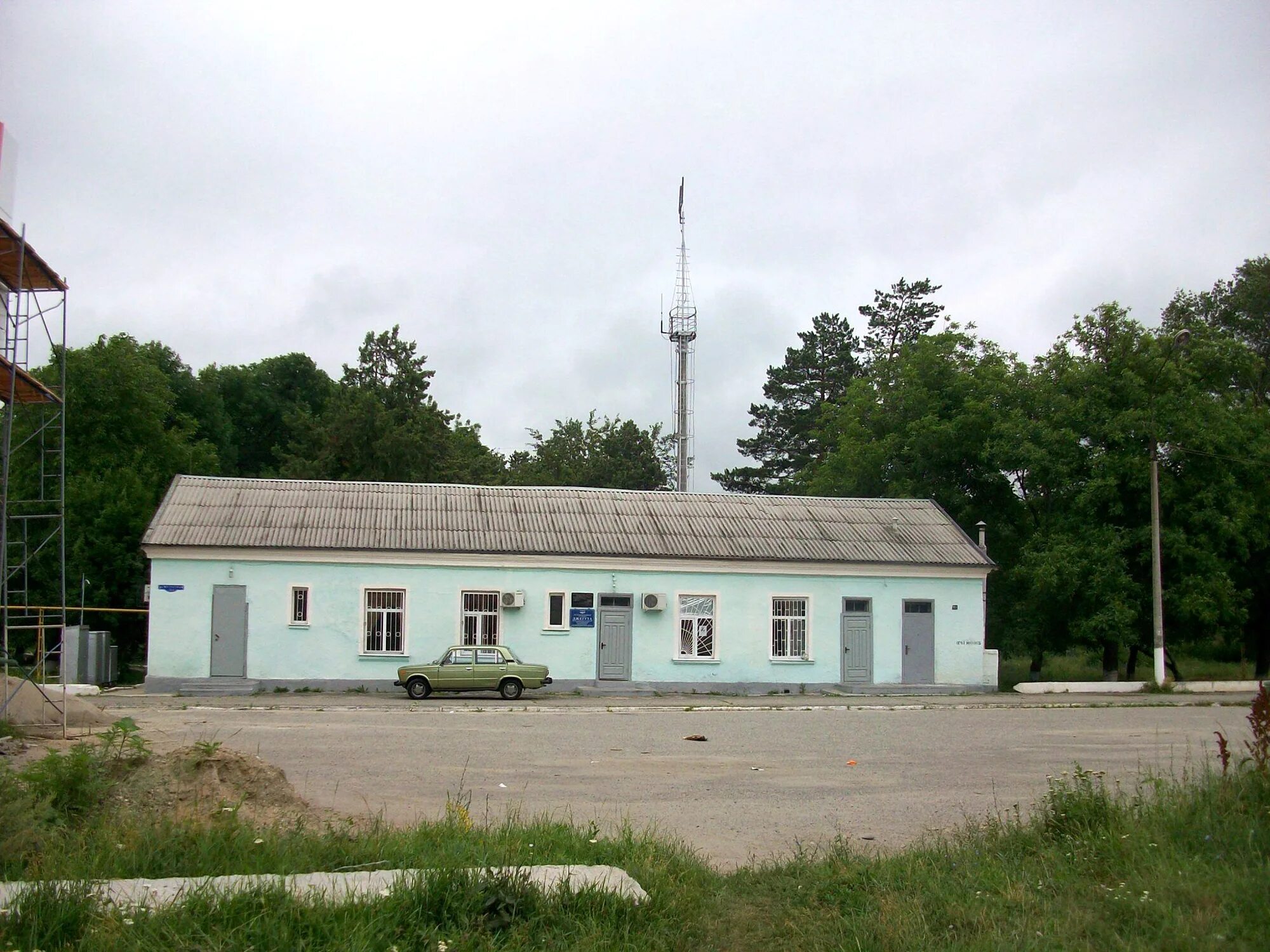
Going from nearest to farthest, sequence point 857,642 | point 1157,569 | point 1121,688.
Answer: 1. point 1157,569
2. point 1121,688
3. point 857,642

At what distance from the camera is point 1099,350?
115 ft

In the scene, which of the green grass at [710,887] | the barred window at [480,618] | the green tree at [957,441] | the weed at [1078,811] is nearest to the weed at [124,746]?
the green grass at [710,887]

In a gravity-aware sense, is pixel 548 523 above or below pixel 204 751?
above

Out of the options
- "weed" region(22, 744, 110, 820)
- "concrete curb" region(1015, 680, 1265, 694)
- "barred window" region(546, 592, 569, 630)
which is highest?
"barred window" region(546, 592, 569, 630)

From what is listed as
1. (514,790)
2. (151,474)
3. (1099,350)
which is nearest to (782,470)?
(1099,350)

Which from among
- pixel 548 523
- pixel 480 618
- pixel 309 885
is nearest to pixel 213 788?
pixel 309 885

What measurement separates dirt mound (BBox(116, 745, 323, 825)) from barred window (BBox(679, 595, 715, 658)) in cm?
2022

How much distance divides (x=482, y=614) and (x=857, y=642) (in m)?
10.1

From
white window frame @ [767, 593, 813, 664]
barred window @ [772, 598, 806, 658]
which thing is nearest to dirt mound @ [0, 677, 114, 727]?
white window frame @ [767, 593, 813, 664]

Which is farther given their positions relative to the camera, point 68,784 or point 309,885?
point 68,784

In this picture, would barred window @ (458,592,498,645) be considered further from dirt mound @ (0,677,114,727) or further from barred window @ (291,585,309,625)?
dirt mound @ (0,677,114,727)

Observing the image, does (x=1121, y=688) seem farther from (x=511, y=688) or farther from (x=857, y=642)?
(x=511, y=688)

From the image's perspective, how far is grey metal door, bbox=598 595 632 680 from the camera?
2894 centimetres

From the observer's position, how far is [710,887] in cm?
720
